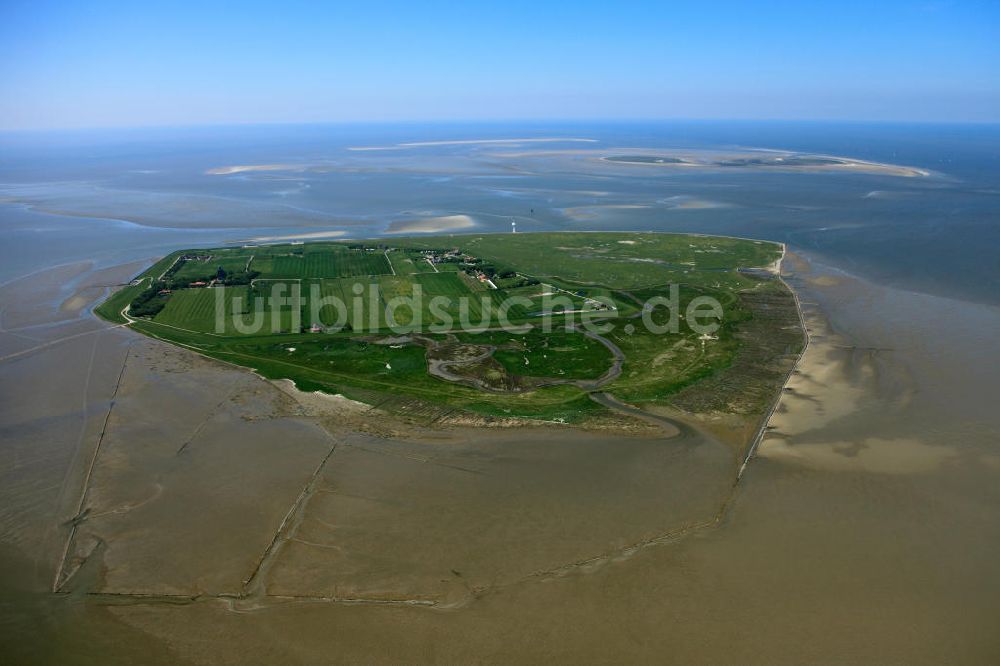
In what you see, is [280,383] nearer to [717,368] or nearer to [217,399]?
[217,399]

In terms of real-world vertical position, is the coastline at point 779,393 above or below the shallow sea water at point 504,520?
above

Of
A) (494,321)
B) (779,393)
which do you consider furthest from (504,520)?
(494,321)

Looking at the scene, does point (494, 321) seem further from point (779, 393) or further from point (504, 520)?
point (504, 520)

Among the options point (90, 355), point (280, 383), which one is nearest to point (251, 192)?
point (90, 355)

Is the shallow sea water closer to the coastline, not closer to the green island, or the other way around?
the coastline

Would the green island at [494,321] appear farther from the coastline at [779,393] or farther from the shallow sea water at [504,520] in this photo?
the shallow sea water at [504,520]

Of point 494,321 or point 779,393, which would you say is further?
point 494,321

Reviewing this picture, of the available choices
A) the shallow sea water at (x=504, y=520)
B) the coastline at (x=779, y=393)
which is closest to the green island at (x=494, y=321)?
the coastline at (x=779, y=393)

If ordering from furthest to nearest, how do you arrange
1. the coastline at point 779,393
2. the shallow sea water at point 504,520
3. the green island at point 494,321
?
the green island at point 494,321
the coastline at point 779,393
the shallow sea water at point 504,520

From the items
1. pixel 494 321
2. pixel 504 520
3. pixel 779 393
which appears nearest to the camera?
pixel 504 520
